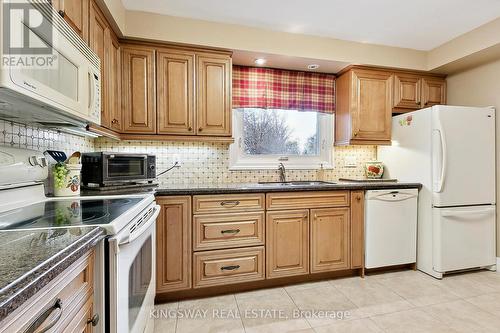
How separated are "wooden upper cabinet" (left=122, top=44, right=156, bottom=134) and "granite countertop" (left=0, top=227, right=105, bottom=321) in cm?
153

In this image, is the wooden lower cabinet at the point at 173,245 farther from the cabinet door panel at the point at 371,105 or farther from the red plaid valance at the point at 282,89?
the cabinet door panel at the point at 371,105

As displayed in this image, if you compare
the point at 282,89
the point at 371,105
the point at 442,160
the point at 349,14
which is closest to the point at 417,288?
the point at 442,160

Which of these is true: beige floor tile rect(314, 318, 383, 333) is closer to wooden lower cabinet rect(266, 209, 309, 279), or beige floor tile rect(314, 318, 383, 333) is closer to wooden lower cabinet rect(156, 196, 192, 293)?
wooden lower cabinet rect(266, 209, 309, 279)

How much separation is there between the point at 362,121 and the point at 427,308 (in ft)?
5.87

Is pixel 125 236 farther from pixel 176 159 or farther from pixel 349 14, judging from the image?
pixel 349 14

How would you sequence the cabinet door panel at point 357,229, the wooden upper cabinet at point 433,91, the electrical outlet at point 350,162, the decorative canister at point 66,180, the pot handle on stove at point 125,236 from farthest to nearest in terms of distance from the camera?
the electrical outlet at point 350,162, the wooden upper cabinet at point 433,91, the cabinet door panel at point 357,229, the decorative canister at point 66,180, the pot handle on stove at point 125,236

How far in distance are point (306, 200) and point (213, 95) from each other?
50.7 inches

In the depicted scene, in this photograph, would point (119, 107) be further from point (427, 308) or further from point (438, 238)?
point (438, 238)

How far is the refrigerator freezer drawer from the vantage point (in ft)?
8.03

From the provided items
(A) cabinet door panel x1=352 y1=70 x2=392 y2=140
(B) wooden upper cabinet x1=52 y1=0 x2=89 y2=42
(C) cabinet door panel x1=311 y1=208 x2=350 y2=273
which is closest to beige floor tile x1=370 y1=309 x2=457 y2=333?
(C) cabinet door panel x1=311 y1=208 x2=350 y2=273

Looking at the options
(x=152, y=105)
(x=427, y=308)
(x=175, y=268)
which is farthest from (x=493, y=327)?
(x=152, y=105)

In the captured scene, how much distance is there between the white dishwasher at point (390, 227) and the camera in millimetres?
2467

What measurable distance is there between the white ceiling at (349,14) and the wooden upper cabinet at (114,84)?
14.4 inches

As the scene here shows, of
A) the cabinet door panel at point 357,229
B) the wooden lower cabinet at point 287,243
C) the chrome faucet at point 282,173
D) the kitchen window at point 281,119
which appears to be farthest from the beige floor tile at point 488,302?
the chrome faucet at point 282,173
